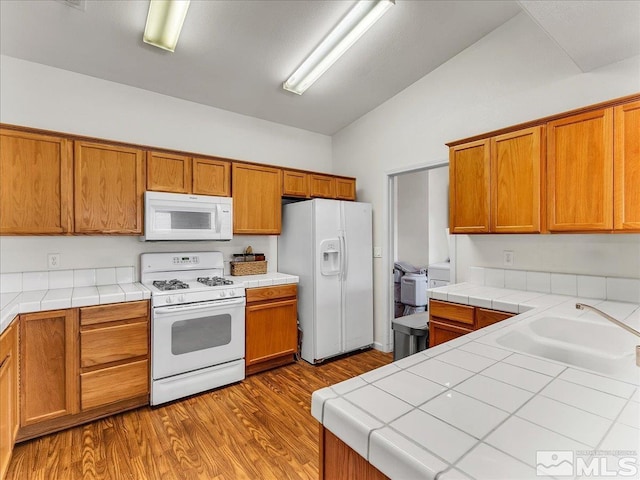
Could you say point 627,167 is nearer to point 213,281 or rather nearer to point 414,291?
point 213,281

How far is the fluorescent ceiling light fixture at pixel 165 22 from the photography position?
83.0 inches

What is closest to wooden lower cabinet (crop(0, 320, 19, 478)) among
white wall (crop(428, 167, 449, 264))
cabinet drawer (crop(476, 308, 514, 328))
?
cabinet drawer (crop(476, 308, 514, 328))

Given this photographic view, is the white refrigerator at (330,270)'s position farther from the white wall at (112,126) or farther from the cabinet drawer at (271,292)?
the white wall at (112,126)

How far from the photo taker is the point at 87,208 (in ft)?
8.13

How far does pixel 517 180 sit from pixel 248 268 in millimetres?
2597

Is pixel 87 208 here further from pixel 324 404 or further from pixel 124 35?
pixel 324 404

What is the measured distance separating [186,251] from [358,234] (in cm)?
184

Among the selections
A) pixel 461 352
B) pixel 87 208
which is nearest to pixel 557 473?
pixel 461 352

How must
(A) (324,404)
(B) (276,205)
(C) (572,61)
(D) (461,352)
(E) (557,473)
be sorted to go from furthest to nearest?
(B) (276,205), (C) (572,61), (D) (461,352), (A) (324,404), (E) (557,473)

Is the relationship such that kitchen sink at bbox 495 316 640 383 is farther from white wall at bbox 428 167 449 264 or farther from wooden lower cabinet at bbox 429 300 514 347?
white wall at bbox 428 167 449 264

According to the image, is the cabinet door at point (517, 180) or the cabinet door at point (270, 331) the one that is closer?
the cabinet door at point (517, 180)

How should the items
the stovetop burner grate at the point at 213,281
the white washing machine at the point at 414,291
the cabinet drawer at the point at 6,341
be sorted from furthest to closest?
the white washing machine at the point at 414,291 < the stovetop burner grate at the point at 213,281 < the cabinet drawer at the point at 6,341

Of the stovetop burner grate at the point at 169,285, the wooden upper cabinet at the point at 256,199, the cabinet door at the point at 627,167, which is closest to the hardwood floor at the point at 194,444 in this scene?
the stovetop burner grate at the point at 169,285

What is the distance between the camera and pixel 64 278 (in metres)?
2.62
